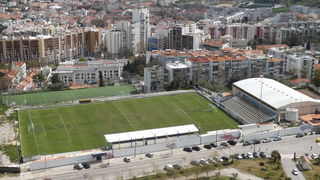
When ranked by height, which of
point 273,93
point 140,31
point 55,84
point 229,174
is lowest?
point 229,174

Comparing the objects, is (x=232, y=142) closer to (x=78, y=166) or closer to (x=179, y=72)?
(x=78, y=166)

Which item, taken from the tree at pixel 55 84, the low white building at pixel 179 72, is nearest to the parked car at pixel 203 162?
the low white building at pixel 179 72

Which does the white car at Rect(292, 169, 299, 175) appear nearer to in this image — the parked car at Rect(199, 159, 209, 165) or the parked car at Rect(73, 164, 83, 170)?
the parked car at Rect(199, 159, 209, 165)

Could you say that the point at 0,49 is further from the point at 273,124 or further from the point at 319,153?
the point at 319,153

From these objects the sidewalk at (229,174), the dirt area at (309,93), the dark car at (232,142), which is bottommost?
the sidewalk at (229,174)

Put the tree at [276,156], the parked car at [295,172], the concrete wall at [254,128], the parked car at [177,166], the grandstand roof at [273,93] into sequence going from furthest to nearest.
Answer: the grandstand roof at [273,93], the concrete wall at [254,128], the tree at [276,156], the parked car at [177,166], the parked car at [295,172]

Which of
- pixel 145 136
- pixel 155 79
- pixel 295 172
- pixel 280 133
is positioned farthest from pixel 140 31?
pixel 295 172

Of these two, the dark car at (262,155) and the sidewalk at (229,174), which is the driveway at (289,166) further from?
the sidewalk at (229,174)
